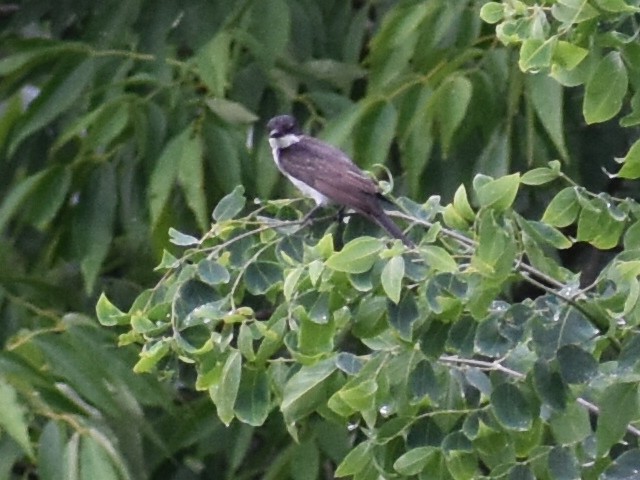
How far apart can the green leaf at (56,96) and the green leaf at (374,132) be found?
2.40ft

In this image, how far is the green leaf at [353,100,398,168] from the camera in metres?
3.76

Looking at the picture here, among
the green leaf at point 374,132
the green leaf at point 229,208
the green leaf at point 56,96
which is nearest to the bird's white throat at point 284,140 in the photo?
the green leaf at point 374,132

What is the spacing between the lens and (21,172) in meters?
4.38

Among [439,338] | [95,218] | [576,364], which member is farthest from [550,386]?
[95,218]

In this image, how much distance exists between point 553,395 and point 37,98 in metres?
2.09

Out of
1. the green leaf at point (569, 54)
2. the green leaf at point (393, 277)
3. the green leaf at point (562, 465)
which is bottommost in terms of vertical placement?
the green leaf at point (562, 465)

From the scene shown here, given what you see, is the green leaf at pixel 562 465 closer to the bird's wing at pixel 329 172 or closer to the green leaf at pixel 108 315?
the green leaf at pixel 108 315

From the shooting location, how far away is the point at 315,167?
3.94m

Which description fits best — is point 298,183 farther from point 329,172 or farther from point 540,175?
point 540,175

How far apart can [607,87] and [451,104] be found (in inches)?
54.3

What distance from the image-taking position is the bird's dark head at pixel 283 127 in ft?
12.9

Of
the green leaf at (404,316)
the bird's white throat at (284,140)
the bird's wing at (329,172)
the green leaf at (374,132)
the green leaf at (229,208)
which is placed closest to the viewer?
the green leaf at (404,316)

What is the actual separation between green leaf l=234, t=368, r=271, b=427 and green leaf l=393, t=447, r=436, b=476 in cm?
21

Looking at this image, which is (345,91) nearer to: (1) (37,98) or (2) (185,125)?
(2) (185,125)
